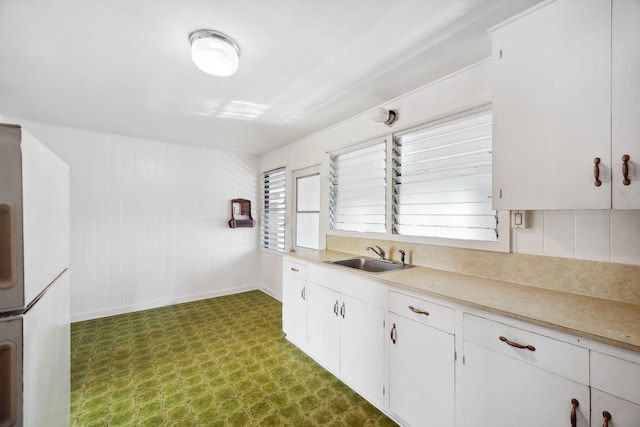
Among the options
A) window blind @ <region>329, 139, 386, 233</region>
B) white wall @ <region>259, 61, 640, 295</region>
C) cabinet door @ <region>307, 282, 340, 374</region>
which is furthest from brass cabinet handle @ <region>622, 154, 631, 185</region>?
cabinet door @ <region>307, 282, 340, 374</region>

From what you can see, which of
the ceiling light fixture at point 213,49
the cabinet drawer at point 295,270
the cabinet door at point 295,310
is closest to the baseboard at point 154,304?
the cabinet door at point 295,310

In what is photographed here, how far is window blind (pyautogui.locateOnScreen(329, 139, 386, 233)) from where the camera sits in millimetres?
2701

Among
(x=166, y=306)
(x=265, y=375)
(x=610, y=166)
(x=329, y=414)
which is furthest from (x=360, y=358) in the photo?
(x=166, y=306)

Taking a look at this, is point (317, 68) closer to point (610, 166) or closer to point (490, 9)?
point (490, 9)

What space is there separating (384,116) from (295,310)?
2.08 metres

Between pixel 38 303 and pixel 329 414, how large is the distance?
69.5 inches

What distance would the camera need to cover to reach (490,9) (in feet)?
4.59

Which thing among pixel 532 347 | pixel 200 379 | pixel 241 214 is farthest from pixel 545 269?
pixel 241 214

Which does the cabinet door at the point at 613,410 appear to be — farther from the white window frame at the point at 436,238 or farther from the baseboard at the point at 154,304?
the baseboard at the point at 154,304

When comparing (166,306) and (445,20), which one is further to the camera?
(166,306)

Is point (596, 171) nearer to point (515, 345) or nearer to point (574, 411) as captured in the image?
point (515, 345)

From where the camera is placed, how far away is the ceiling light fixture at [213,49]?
159 centimetres

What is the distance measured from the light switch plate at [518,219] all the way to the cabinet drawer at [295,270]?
171cm

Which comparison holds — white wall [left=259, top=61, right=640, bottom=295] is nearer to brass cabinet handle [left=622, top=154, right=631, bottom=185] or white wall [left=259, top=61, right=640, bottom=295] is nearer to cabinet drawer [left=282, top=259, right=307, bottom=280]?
brass cabinet handle [left=622, top=154, right=631, bottom=185]
